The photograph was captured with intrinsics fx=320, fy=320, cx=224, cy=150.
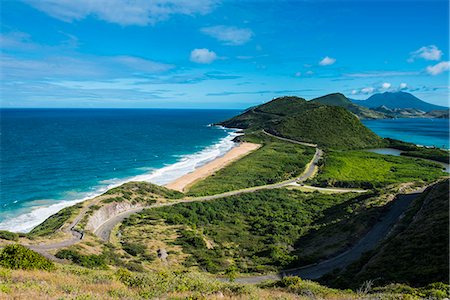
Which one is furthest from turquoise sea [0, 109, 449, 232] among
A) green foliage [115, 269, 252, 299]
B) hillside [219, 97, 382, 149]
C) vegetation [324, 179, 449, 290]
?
vegetation [324, 179, 449, 290]

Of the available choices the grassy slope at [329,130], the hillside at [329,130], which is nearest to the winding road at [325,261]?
the grassy slope at [329,130]

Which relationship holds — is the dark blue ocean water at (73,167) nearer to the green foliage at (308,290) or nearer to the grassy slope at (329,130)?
the grassy slope at (329,130)

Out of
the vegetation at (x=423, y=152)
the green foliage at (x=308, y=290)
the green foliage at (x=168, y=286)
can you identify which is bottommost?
the vegetation at (x=423, y=152)

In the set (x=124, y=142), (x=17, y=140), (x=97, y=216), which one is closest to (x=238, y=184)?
(x=97, y=216)

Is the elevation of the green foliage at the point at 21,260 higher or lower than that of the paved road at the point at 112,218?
higher

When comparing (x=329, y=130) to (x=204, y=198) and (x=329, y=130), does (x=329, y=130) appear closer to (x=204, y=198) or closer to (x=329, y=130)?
(x=329, y=130)

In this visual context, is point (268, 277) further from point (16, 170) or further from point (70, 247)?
point (16, 170)
